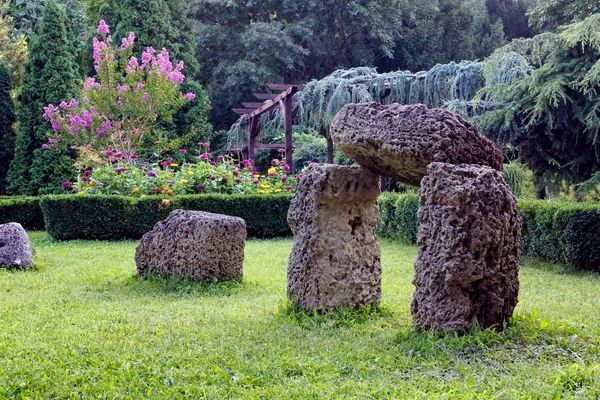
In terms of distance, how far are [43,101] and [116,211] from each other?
8.82m

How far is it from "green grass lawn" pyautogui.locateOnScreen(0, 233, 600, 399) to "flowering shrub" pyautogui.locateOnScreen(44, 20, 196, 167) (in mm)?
10057

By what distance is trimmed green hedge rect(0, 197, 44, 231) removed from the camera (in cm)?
1398

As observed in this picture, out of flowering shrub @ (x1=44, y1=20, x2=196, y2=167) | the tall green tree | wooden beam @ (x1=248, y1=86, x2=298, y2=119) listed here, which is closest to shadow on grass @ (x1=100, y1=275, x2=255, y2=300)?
flowering shrub @ (x1=44, y1=20, x2=196, y2=167)

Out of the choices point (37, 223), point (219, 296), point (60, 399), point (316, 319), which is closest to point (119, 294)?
point (219, 296)

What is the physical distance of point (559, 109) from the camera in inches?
408

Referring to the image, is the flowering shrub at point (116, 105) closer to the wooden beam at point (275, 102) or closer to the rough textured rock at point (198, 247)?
the wooden beam at point (275, 102)

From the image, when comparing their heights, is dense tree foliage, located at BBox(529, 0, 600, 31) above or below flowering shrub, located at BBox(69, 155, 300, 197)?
above

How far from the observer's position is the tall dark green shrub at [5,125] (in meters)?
19.5

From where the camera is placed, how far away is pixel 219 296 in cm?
648

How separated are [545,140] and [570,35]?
73.4 inches

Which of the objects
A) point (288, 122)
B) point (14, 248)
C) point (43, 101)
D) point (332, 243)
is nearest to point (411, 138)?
point (332, 243)

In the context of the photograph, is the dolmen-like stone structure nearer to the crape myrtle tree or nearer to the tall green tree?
the tall green tree

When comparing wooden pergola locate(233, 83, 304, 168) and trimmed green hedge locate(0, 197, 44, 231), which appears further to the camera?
wooden pergola locate(233, 83, 304, 168)

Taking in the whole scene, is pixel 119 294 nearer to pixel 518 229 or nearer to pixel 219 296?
pixel 219 296
